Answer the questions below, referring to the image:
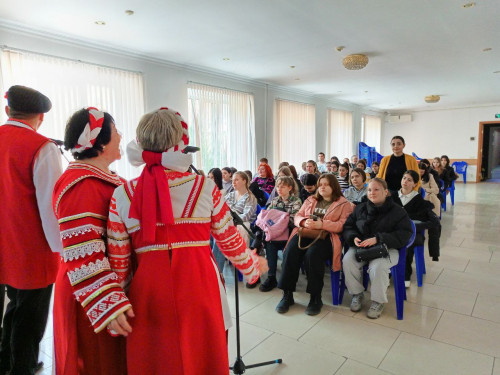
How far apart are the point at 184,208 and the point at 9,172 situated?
108 centimetres

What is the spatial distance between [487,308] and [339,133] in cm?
804

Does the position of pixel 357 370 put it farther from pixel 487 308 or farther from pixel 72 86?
pixel 72 86

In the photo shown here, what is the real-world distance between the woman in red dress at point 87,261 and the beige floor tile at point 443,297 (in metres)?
2.53

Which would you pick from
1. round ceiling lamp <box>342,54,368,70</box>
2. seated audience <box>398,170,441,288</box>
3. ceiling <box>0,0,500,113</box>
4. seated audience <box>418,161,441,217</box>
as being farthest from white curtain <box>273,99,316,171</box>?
seated audience <box>398,170,441,288</box>

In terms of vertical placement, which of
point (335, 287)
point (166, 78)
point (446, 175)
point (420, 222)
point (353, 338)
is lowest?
point (353, 338)

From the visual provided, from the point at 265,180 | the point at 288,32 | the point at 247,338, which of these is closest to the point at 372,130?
the point at 265,180

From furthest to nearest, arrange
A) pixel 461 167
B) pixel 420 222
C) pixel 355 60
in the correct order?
1. pixel 461 167
2. pixel 355 60
3. pixel 420 222

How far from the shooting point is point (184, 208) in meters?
1.09

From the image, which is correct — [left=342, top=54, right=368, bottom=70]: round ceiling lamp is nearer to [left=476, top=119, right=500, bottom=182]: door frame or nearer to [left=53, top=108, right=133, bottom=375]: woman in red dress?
[left=53, top=108, right=133, bottom=375]: woman in red dress

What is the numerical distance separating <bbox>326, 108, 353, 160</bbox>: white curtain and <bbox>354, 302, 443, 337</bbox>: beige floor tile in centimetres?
731

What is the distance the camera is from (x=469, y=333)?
2297 mm

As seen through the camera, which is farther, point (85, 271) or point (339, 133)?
point (339, 133)

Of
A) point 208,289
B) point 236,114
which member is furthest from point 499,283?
point 236,114

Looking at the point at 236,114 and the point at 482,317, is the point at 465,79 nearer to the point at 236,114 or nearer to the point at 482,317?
the point at 236,114
